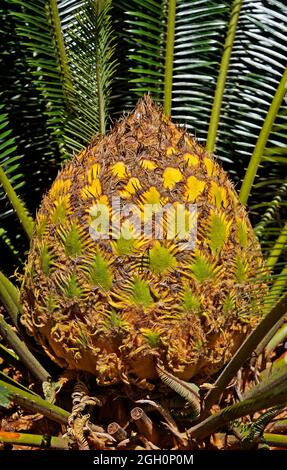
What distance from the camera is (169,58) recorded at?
3.08 metres

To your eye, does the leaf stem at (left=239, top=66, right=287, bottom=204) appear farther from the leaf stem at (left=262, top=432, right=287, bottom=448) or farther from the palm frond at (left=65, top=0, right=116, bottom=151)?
the leaf stem at (left=262, top=432, right=287, bottom=448)

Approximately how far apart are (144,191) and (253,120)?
44.8 inches

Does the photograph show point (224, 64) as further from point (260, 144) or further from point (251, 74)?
point (260, 144)

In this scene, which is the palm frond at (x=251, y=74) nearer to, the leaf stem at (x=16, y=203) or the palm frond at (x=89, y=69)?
the palm frond at (x=89, y=69)

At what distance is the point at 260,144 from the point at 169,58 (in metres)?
0.51

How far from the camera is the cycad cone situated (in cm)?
222

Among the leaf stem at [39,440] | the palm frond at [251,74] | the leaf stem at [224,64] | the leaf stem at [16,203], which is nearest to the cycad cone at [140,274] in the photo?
the leaf stem at [39,440]

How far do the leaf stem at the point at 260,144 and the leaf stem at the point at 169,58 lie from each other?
1.23 feet

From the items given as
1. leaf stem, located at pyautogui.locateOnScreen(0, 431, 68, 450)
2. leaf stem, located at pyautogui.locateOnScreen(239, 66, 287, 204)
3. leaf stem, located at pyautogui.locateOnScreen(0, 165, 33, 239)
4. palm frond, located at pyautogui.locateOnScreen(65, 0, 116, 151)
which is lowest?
leaf stem, located at pyautogui.locateOnScreen(0, 431, 68, 450)

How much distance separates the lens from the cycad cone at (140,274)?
2.22 metres

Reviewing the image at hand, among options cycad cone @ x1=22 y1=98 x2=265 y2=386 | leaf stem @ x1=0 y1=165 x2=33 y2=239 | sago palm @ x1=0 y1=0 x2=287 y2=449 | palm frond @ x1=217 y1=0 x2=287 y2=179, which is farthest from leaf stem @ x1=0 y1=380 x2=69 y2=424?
palm frond @ x1=217 y1=0 x2=287 y2=179

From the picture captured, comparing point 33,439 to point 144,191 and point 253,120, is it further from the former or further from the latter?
point 253,120

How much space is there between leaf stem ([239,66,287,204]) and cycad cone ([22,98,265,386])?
395mm
